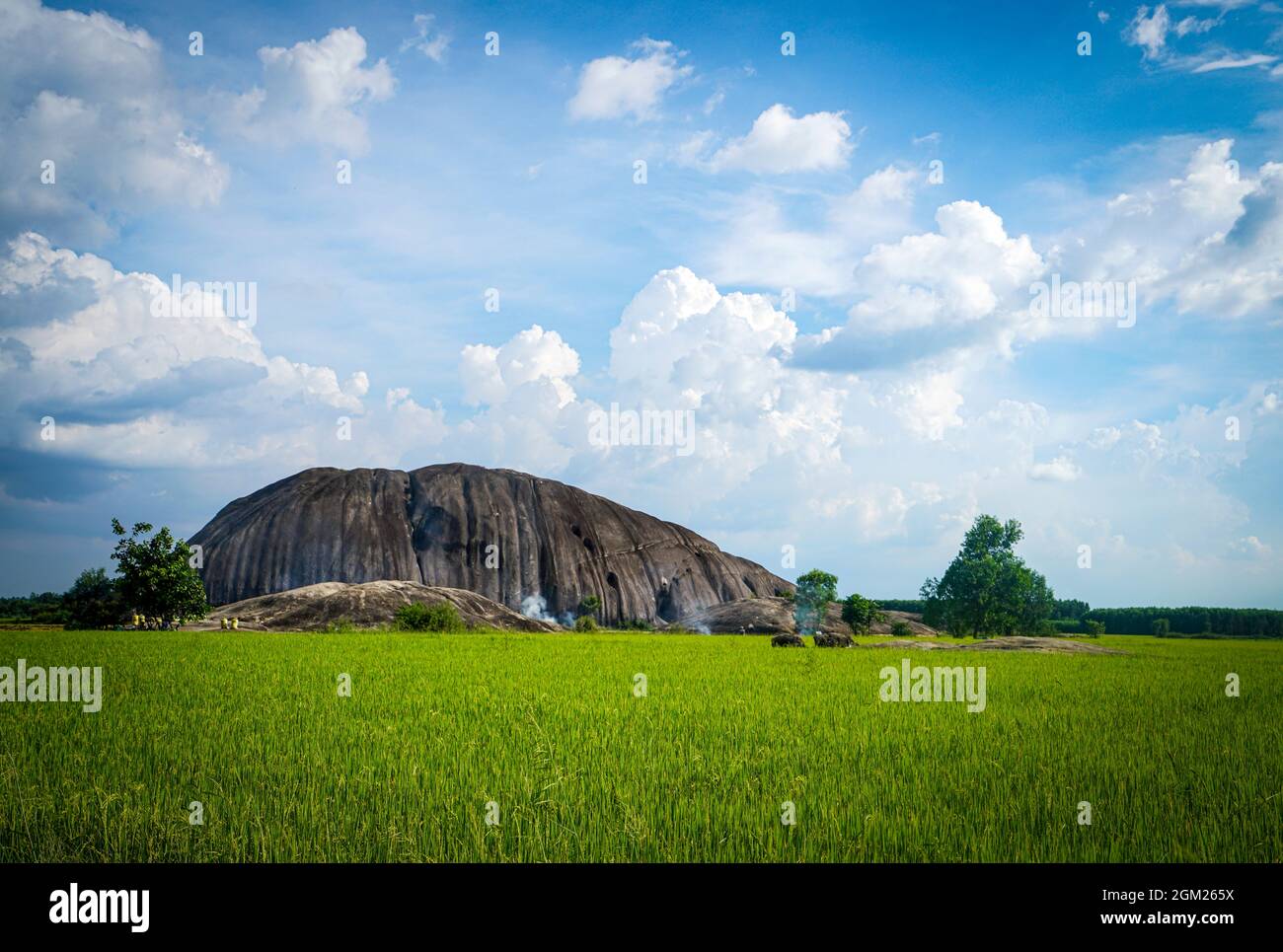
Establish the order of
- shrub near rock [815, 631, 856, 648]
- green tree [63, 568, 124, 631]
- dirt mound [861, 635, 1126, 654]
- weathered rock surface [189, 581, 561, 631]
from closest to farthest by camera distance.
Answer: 1. dirt mound [861, 635, 1126, 654]
2. shrub near rock [815, 631, 856, 648]
3. green tree [63, 568, 124, 631]
4. weathered rock surface [189, 581, 561, 631]

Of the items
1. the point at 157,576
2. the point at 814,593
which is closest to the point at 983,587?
the point at 814,593

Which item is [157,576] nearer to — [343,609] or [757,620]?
[343,609]

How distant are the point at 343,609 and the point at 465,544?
3723cm

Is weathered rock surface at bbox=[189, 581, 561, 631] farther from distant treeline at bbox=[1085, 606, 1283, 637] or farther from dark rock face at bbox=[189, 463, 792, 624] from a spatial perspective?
distant treeline at bbox=[1085, 606, 1283, 637]

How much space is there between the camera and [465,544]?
3907 inches

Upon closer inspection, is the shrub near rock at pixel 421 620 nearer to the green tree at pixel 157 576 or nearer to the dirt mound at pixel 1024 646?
the green tree at pixel 157 576

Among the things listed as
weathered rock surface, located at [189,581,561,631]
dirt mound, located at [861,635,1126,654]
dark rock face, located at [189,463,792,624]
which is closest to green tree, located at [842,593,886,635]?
dirt mound, located at [861,635,1126,654]

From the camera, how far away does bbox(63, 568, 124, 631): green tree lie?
5212 centimetres

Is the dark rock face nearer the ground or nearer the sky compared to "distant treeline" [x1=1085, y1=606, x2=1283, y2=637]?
nearer the sky

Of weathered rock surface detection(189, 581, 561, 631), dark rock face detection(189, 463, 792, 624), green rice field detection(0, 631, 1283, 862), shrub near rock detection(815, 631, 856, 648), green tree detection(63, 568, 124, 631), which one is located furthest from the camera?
dark rock face detection(189, 463, 792, 624)

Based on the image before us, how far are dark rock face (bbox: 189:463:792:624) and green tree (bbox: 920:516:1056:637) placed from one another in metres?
36.0
